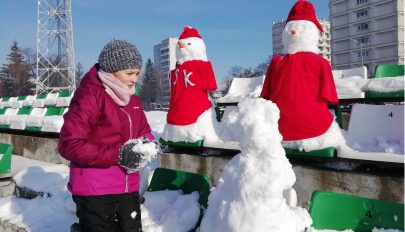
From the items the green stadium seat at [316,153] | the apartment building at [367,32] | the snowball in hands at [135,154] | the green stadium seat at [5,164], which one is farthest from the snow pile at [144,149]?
the apartment building at [367,32]

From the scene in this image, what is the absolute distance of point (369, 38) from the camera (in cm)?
5416

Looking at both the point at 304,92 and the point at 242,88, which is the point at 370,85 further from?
the point at 242,88

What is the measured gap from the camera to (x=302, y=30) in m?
3.87

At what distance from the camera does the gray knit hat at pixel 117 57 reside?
2314 mm

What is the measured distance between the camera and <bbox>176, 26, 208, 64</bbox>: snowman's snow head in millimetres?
5168

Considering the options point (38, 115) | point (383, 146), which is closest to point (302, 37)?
point (383, 146)

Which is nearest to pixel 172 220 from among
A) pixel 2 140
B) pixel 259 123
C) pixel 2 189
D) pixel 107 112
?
pixel 107 112

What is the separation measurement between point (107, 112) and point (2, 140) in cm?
753

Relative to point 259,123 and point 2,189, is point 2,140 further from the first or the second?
point 259,123

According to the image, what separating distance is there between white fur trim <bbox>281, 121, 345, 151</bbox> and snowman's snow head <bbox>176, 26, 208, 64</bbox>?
2.22 m

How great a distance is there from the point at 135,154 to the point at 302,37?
7.96 ft

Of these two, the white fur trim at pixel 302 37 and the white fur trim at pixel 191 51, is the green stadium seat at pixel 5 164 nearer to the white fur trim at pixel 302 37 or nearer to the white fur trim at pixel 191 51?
the white fur trim at pixel 191 51

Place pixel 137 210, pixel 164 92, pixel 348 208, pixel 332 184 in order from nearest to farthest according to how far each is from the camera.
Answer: pixel 348 208 → pixel 137 210 → pixel 332 184 → pixel 164 92

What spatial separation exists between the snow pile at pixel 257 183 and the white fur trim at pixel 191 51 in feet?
10.4
